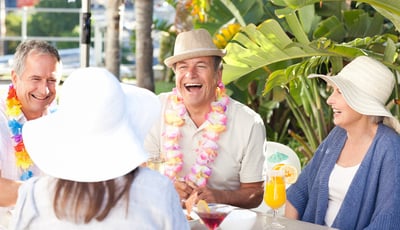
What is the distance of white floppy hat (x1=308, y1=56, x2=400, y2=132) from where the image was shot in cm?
358

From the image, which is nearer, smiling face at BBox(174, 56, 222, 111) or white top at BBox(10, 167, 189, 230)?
white top at BBox(10, 167, 189, 230)

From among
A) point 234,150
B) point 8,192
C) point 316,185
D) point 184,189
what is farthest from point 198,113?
point 8,192

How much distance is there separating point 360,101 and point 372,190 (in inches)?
15.9

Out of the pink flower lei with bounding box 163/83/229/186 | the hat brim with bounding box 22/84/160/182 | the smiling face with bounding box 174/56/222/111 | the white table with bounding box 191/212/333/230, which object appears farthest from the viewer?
the smiling face with bounding box 174/56/222/111

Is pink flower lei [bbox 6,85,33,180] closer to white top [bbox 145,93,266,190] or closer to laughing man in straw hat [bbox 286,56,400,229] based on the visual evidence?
white top [bbox 145,93,266,190]

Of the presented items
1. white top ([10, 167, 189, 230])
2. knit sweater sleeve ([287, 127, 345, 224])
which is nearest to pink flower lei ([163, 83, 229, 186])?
knit sweater sleeve ([287, 127, 345, 224])

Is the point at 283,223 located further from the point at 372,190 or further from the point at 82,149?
the point at 82,149

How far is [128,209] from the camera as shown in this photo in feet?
7.28

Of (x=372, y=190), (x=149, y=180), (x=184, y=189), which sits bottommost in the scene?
(x=184, y=189)

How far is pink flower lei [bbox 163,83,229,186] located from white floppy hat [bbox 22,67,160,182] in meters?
1.62

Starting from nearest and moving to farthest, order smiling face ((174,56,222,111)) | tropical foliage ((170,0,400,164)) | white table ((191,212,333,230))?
white table ((191,212,333,230)) < smiling face ((174,56,222,111)) < tropical foliage ((170,0,400,164))

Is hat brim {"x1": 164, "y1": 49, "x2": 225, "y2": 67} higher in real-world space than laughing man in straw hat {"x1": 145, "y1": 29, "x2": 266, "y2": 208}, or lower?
higher

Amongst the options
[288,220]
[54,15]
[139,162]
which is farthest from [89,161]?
[54,15]

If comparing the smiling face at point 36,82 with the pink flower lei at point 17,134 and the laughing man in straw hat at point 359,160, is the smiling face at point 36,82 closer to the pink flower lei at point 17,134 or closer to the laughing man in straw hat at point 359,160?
the pink flower lei at point 17,134
